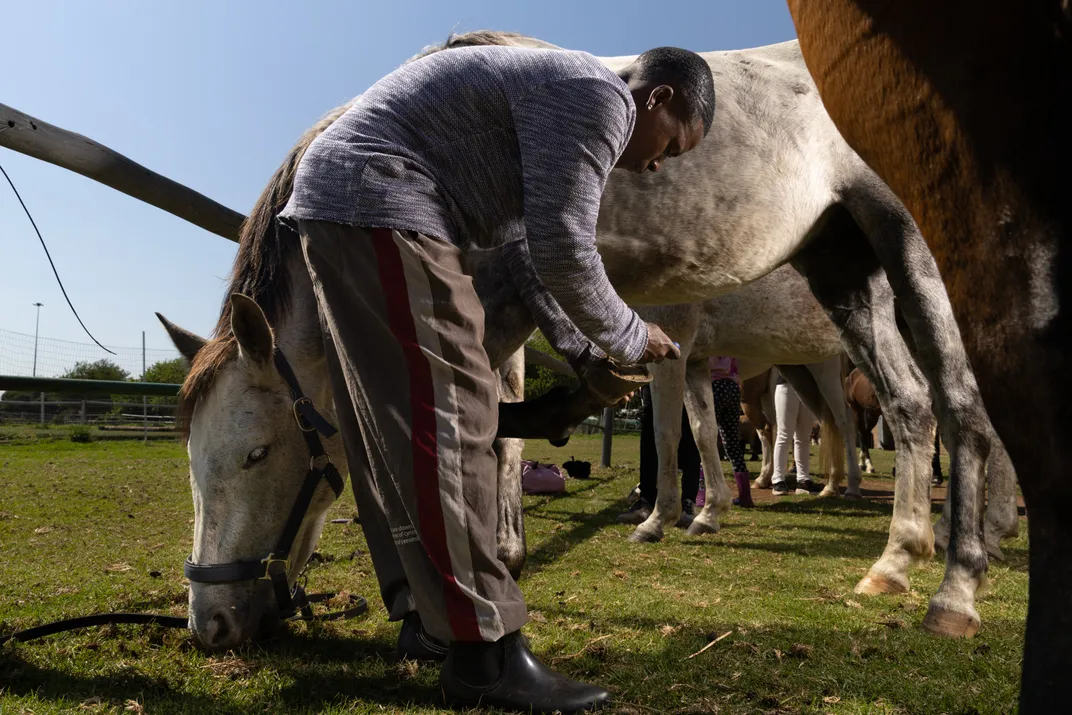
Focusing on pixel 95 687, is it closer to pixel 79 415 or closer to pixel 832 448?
pixel 832 448

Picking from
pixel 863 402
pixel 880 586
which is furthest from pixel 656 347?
pixel 863 402

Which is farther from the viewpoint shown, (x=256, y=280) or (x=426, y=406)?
(x=256, y=280)

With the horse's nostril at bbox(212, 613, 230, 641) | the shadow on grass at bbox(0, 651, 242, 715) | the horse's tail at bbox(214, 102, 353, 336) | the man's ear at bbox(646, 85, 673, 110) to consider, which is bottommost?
the shadow on grass at bbox(0, 651, 242, 715)

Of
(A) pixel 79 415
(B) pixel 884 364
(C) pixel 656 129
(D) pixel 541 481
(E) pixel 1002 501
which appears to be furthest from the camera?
(A) pixel 79 415

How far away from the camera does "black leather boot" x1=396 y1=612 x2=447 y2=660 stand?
86.6 inches

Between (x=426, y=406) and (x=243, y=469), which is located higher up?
(x=426, y=406)

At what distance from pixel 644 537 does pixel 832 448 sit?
4776mm

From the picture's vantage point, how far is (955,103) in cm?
76

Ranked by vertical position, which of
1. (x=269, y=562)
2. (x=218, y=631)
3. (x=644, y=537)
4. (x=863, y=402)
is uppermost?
(x=863, y=402)

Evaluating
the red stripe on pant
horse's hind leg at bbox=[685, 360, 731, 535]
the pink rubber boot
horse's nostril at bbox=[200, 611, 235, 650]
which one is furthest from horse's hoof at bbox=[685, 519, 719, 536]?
the red stripe on pant

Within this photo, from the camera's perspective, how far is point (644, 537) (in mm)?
5215

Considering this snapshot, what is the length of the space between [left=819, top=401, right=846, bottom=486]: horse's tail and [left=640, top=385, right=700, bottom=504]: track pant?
2.23m

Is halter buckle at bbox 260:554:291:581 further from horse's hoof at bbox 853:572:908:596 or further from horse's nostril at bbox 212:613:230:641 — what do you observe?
horse's hoof at bbox 853:572:908:596

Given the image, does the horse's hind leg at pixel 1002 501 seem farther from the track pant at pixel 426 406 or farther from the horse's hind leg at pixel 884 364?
the track pant at pixel 426 406
